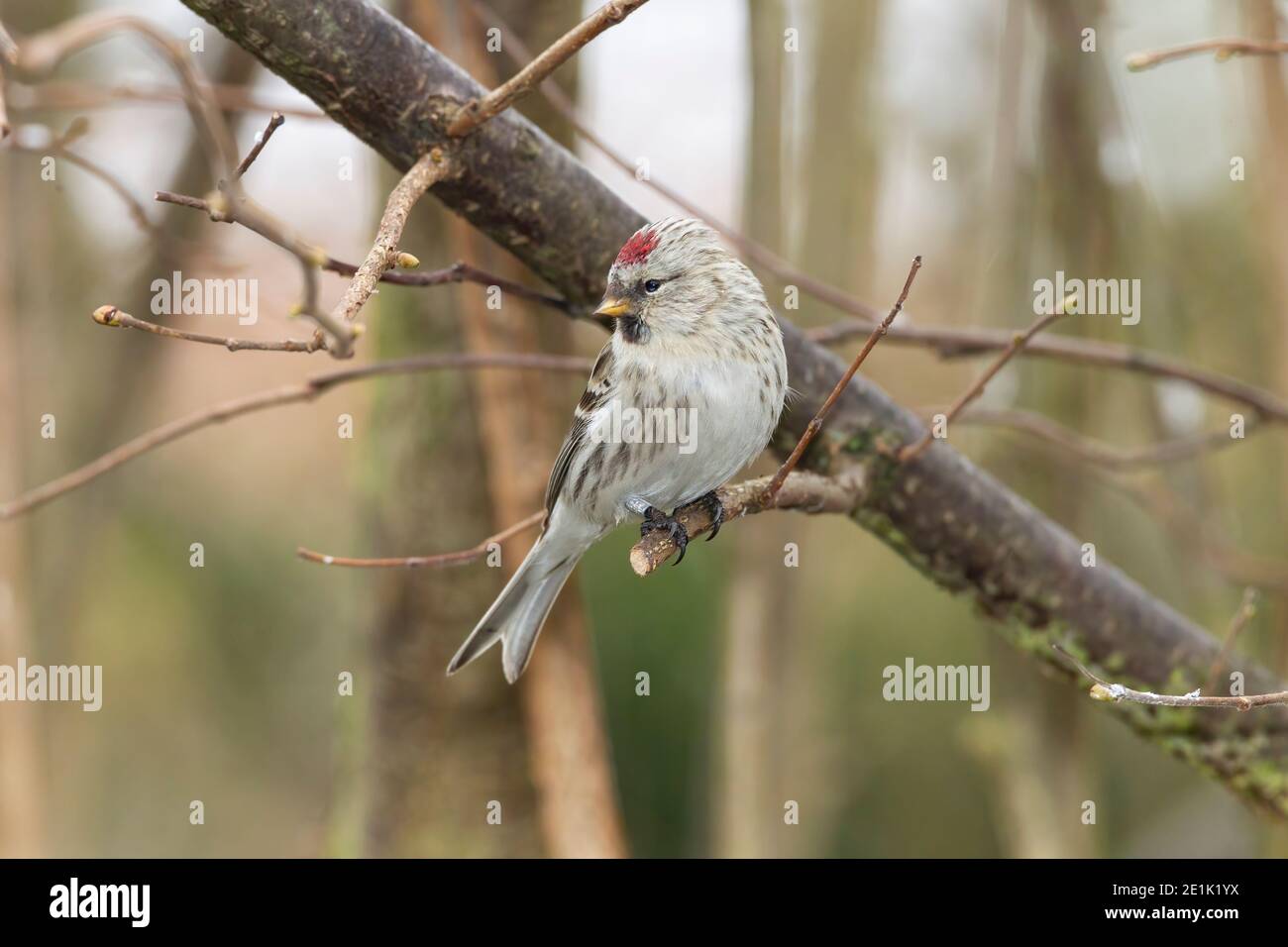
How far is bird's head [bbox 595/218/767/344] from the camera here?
2.11 meters

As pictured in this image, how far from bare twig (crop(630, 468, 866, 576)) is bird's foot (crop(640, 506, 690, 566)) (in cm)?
1

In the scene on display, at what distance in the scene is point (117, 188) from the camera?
77.0 inches

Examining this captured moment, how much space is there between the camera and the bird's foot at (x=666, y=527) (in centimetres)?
196

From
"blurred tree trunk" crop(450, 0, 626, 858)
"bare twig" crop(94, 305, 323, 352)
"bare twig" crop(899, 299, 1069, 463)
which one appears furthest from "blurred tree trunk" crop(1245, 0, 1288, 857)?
"bare twig" crop(94, 305, 323, 352)

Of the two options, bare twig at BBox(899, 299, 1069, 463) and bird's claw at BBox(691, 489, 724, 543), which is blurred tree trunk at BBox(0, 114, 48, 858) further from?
bare twig at BBox(899, 299, 1069, 463)

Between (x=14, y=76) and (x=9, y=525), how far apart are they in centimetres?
120

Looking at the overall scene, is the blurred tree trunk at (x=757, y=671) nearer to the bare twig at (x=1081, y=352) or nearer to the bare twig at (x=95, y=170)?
the bare twig at (x=1081, y=352)

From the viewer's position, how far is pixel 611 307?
1958 mm

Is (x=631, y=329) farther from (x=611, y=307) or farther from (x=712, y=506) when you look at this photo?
(x=712, y=506)

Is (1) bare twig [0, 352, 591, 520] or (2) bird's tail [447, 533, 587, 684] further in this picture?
(2) bird's tail [447, 533, 587, 684]

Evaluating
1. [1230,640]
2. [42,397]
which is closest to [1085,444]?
[1230,640]

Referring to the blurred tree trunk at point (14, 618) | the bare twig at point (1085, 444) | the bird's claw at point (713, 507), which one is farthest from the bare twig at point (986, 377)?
the blurred tree trunk at point (14, 618)

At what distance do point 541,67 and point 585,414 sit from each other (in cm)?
94
